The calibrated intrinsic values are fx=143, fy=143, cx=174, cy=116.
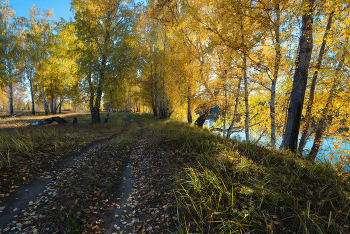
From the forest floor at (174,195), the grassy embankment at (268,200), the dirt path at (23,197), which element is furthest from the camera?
the dirt path at (23,197)

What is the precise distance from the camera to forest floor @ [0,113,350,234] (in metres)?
3.39

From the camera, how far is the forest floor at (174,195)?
3.39 metres

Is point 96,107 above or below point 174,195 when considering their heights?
above

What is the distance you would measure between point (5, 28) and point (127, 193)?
35630mm

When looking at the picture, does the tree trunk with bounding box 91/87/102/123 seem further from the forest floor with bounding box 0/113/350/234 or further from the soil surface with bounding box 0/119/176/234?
the soil surface with bounding box 0/119/176/234

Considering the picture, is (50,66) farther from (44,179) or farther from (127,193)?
(127,193)

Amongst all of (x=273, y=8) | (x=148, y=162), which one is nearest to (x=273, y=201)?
(x=148, y=162)

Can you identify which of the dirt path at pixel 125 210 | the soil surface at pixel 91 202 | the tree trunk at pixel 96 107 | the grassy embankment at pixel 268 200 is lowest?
the dirt path at pixel 125 210

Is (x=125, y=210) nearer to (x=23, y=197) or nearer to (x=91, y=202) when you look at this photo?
(x=91, y=202)

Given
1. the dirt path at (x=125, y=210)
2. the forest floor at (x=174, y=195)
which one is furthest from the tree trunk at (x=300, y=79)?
the dirt path at (x=125, y=210)

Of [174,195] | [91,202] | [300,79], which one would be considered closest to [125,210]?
[91,202]

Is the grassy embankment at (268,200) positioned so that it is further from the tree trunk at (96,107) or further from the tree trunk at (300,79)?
the tree trunk at (96,107)

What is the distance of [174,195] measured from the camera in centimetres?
494

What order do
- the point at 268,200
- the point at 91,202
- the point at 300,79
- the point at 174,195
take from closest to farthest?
the point at 268,200 → the point at 91,202 → the point at 174,195 → the point at 300,79
